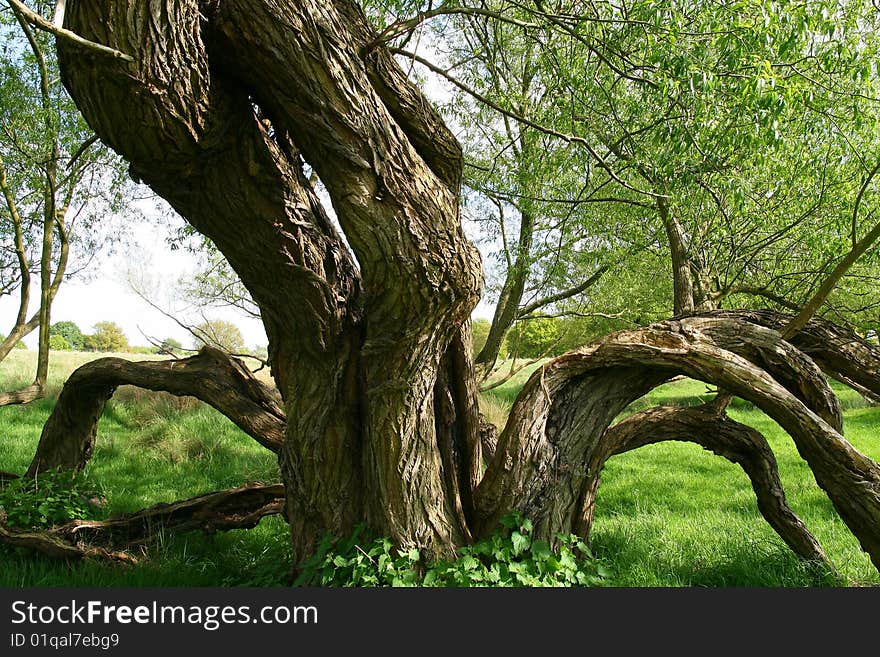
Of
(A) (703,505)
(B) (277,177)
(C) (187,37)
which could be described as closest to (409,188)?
(B) (277,177)

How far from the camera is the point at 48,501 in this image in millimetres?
5219

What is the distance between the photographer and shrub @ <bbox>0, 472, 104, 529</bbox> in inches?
199

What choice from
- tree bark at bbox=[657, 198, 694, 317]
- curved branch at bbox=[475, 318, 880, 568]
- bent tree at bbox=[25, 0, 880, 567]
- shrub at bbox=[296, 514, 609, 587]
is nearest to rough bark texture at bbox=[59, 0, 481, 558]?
bent tree at bbox=[25, 0, 880, 567]

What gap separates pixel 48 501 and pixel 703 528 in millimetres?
5884

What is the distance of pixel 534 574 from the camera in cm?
366

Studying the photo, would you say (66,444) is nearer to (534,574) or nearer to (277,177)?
(277,177)

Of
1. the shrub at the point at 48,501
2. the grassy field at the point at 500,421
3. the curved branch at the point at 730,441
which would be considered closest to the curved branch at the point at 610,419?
the curved branch at the point at 730,441

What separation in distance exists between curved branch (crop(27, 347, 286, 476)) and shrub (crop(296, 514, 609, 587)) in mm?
1310

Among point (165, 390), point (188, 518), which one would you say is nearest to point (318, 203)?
point (165, 390)

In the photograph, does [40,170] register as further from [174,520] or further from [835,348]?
[835,348]

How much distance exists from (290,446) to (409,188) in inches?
73.9

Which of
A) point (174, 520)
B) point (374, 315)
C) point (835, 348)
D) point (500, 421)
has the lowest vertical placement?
point (174, 520)

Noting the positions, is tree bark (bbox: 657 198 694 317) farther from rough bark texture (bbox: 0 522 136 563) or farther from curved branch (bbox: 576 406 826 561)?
rough bark texture (bbox: 0 522 136 563)

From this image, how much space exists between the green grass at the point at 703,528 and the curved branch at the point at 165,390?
2980 millimetres
